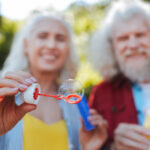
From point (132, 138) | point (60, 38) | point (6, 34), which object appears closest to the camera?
point (132, 138)

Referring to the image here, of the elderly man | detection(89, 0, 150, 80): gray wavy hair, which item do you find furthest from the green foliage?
the elderly man

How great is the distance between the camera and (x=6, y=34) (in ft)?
21.5

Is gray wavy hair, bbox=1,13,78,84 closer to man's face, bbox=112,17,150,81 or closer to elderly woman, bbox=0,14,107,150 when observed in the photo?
elderly woman, bbox=0,14,107,150

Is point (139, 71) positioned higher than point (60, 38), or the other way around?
point (60, 38)

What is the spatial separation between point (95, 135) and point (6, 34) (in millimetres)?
5676

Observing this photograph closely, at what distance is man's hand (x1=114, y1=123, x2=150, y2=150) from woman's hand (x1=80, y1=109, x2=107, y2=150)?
124 millimetres

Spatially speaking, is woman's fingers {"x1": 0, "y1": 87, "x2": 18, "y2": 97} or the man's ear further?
the man's ear

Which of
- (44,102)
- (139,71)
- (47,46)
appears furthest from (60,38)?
(139,71)

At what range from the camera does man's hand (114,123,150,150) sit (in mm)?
1441

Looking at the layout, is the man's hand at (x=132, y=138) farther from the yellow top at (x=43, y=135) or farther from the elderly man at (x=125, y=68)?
the yellow top at (x=43, y=135)

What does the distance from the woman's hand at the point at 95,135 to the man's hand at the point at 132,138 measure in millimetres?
124

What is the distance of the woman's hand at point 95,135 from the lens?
1571mm

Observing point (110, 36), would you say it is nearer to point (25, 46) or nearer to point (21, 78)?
point (25, 46)

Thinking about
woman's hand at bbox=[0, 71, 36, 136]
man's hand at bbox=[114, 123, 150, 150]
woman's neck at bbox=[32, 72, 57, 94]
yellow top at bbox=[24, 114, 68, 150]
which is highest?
woman's hand at bbox=[0, 71, 36, 136]
